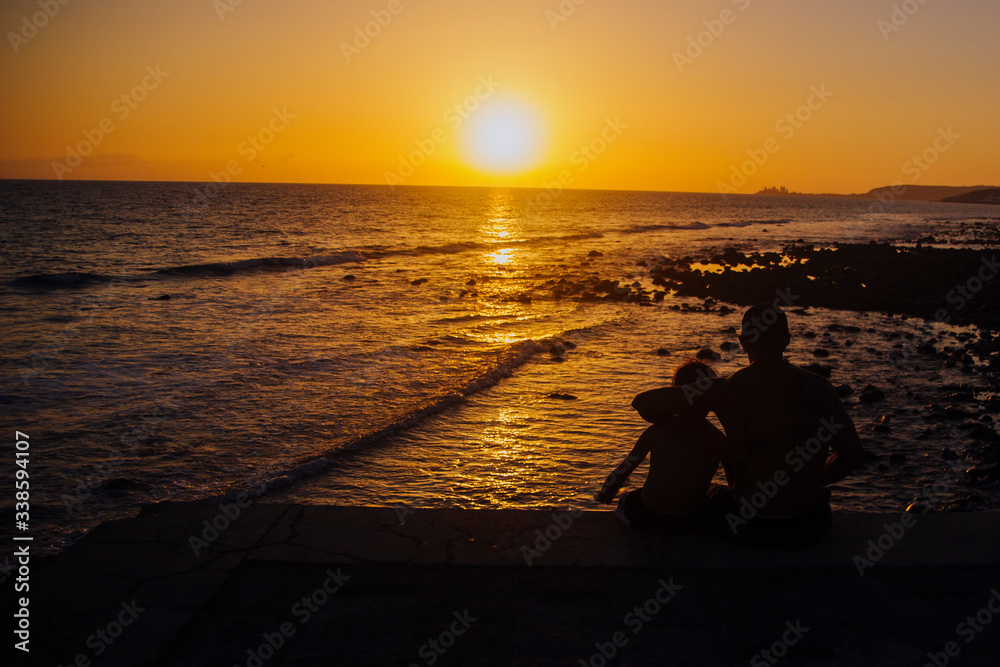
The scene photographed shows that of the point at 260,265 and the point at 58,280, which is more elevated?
the point at 260,265

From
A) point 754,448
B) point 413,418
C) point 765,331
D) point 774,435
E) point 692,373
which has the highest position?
point 765,331

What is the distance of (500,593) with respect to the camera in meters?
3.67

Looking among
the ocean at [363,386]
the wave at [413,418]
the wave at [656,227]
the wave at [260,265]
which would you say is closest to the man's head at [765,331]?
the ocean at [363,386]

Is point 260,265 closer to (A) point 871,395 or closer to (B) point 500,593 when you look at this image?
(A) point 871,395

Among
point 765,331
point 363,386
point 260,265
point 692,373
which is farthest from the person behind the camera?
point 260,265

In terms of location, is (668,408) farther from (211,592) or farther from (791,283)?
(791,283)

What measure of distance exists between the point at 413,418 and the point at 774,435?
201 inches

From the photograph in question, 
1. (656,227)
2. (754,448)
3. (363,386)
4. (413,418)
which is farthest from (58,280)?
(656,227)

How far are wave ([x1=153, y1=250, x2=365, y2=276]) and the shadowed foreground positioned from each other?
2369 cm

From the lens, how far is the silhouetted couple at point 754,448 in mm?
3875

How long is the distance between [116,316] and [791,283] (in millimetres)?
19296

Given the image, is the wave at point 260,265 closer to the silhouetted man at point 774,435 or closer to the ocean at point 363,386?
the ocean at point 363,386

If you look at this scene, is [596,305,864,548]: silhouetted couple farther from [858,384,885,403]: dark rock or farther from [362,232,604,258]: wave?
[362,232,604,258]: wave

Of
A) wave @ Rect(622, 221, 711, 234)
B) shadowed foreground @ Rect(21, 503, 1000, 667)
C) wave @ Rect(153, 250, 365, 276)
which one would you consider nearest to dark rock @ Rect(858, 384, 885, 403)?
shadowed foreground @ Rect(21, 503, 1000, 667)
